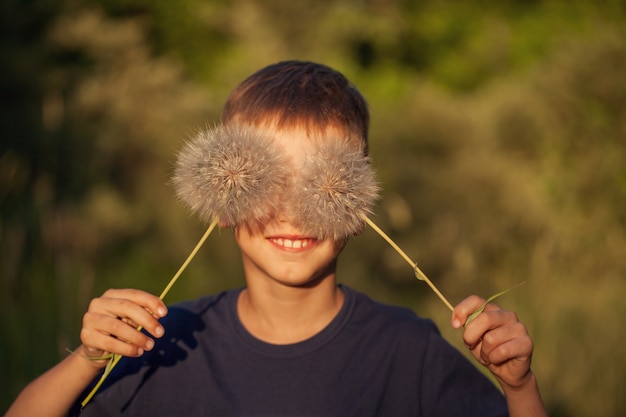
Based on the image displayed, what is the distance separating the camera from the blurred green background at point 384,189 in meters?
5.03

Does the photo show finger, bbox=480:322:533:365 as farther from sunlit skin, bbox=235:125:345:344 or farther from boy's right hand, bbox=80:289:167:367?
boy's right hand, bbox=80:289:167:367

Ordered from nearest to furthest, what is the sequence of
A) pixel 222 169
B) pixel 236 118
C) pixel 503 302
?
pixel 222 169
pixel 236 118
pixel 503 302

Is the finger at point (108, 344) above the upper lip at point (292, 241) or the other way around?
above

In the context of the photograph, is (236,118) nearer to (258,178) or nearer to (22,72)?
(258,178)

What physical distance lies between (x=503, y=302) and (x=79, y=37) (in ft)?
23.9

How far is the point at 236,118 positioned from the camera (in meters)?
2.84

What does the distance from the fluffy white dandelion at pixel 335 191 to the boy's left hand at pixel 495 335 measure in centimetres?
45

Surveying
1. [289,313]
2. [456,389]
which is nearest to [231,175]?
[289,313]

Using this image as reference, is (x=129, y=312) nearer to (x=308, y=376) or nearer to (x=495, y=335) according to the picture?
(x=308, y=376)

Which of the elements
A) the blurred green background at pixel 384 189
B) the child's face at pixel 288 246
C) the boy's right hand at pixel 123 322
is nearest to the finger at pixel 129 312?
the boy's right hand at pixel 123 322

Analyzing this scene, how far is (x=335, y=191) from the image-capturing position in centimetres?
226

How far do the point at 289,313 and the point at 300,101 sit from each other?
0.84 m

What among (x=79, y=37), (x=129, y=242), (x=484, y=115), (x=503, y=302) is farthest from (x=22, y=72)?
(x=503, y=302)

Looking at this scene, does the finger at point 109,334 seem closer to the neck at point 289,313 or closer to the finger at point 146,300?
the finger at point 146,300
